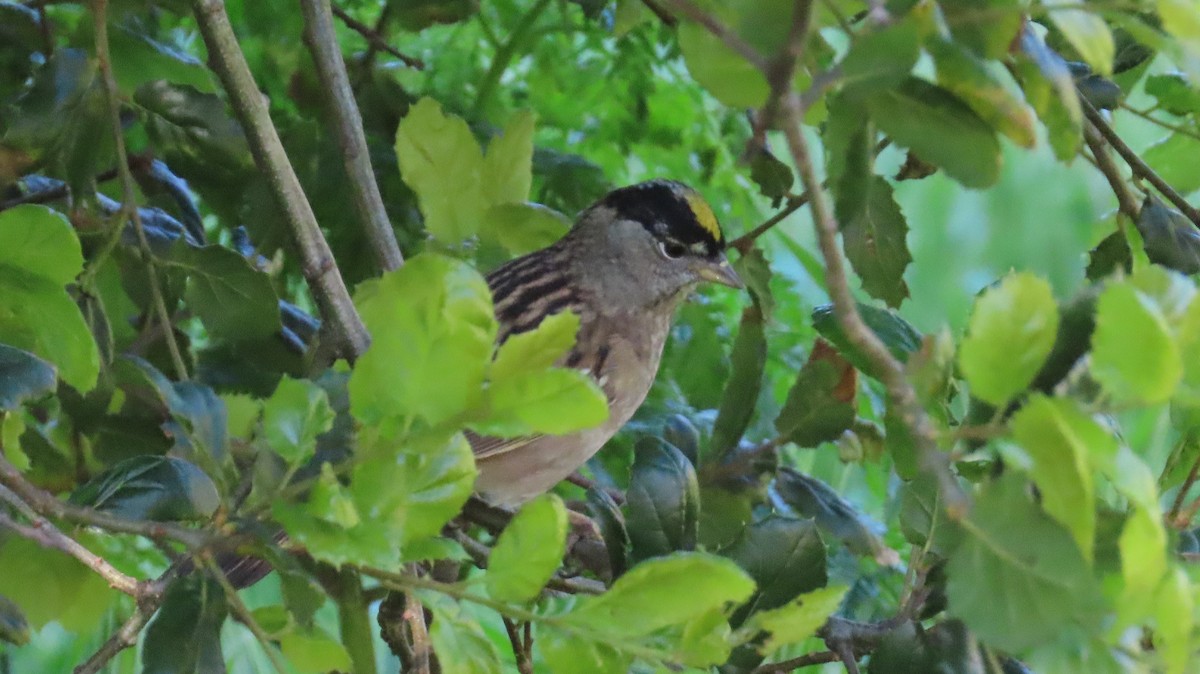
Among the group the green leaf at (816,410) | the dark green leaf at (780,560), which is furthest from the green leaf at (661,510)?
the green leaf at (816,410)

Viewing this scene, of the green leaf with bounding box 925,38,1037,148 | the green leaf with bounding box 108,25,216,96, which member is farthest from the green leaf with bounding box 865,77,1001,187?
the green leaf with bounding box 108,25,216,96

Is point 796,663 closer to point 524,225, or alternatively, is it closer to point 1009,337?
point 1009,337

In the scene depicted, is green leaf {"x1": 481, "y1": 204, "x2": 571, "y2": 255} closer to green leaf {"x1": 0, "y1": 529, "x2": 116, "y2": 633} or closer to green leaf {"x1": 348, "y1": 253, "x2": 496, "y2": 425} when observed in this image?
green leaf {"x1": 0, "y1": 529, "x2": 116, "y2": 633}

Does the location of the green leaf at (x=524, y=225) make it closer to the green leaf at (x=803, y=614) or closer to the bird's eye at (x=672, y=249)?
the bird's eye at (x=672, y=249)

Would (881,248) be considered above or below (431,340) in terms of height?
below

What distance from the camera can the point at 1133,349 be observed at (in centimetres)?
51

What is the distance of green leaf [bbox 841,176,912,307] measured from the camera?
98cm

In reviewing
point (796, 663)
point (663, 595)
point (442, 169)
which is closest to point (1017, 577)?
point (663, 595)

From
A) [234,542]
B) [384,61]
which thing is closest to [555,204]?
[384,61]

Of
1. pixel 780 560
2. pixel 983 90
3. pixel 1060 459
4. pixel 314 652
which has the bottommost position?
pixel 780 560

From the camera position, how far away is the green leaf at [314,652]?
0.69 meters

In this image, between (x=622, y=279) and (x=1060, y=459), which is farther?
(x=622, y=279)

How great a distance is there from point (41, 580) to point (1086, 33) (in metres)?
0.80

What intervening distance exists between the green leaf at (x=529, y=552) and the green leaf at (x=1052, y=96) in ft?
0.96
